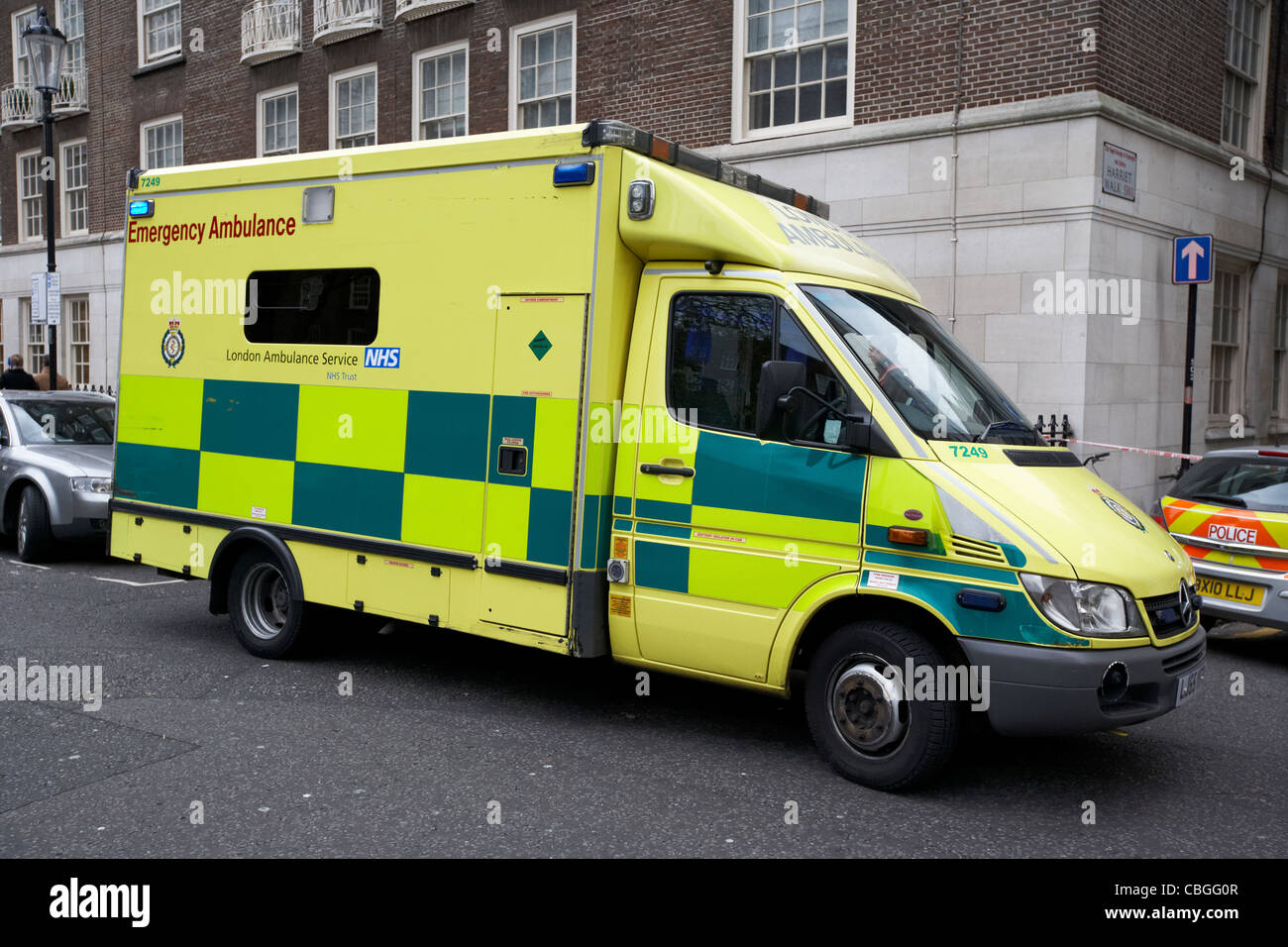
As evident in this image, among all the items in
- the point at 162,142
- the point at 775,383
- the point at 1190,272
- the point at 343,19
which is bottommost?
the point at 775,383

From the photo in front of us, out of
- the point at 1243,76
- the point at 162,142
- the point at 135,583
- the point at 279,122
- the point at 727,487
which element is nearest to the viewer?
the point at 727,487

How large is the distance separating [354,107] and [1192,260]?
13.1 meters

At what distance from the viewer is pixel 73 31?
24109 mm

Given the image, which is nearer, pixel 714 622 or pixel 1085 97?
pixel 714 622

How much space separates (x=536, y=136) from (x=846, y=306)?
1802mm

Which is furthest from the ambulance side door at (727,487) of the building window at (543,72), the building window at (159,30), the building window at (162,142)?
the building window at (159,30)

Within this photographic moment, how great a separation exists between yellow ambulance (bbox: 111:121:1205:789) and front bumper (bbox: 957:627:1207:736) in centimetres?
1

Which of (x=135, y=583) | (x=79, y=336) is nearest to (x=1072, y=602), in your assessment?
(x=135, y=583)

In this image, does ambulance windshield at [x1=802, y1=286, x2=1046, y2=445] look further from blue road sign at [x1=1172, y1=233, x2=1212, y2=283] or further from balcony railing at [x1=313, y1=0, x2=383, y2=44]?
balcony railing at [x1=313, y1=0, x2=383, y2=44]

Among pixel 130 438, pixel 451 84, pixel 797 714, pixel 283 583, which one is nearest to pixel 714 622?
pixel 797 714

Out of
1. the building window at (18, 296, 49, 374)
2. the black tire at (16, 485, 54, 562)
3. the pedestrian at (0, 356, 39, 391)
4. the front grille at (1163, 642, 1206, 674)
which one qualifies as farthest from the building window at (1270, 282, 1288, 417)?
the building window at (18, 296, 49, 374)

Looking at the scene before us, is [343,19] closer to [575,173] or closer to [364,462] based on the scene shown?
[364,462]
